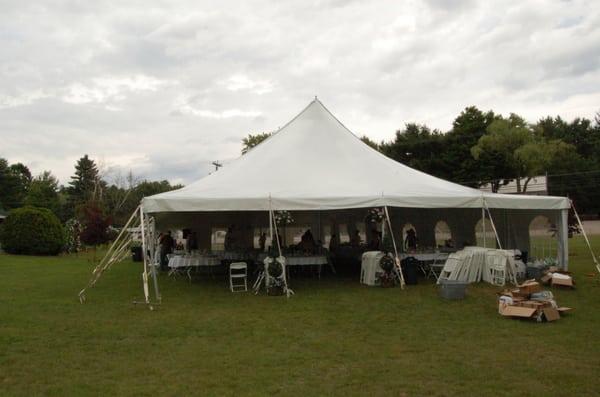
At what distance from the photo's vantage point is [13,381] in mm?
4711

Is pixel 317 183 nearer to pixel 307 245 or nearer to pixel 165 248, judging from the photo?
pixel 307 245

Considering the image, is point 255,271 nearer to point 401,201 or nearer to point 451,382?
point 401,201

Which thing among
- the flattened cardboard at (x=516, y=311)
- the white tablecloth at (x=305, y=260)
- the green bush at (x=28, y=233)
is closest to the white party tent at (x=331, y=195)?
the white tablecloth at (x=305, y=260)

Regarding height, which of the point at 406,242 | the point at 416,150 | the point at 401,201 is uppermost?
the point at 416,150

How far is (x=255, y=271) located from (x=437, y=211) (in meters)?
5.60

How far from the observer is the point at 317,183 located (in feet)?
36.1

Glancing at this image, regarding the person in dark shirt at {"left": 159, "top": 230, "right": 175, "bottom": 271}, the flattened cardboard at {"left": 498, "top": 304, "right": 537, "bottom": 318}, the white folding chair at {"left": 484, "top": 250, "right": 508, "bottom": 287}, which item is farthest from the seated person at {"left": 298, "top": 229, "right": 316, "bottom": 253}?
the flattened cardboard at {"left": 498, "top": 304, "right": 537, "bottom": 318}

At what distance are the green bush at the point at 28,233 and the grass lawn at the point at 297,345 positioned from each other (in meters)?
11.1

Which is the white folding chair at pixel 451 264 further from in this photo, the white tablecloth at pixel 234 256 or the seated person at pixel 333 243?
the white tablecloth at pixel 234 256

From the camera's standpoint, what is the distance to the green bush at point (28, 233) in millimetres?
19734

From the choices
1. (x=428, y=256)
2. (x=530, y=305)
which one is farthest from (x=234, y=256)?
(x=530, y=305)

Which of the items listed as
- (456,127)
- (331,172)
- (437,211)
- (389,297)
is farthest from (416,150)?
(389,297)

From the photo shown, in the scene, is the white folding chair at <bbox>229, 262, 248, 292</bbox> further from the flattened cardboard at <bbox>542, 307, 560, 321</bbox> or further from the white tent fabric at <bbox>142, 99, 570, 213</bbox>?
the flattened cardboard at <bbox>542, 307, 560, 321</bbox>

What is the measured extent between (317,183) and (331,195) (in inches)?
36.1
